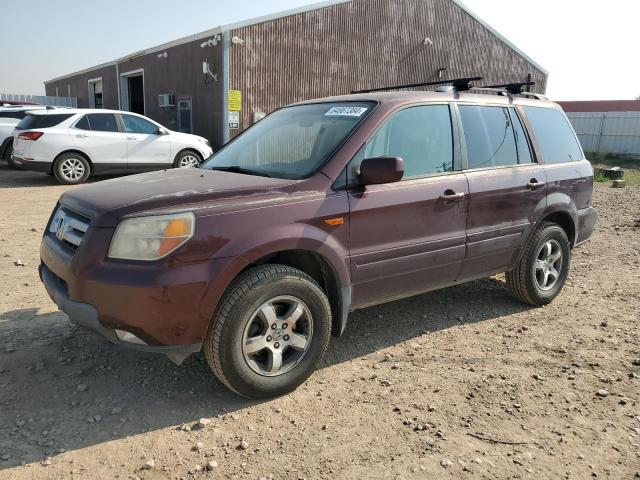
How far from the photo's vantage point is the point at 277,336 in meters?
3.07

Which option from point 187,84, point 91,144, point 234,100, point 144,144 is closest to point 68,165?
point 91,144

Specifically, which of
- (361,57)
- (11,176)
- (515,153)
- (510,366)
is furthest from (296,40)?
(510,366)

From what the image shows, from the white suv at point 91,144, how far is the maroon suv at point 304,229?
8.53m

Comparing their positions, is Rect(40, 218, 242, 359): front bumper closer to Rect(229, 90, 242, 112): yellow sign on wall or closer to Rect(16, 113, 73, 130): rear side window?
A: Rect(16, 113, 73, 130): rear side window

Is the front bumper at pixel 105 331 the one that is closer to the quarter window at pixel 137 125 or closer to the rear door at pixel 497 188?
the rear door at pixel 497 188

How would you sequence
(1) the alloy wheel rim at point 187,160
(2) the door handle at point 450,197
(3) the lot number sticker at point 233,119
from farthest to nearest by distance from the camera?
(3) the lot number sticker at point 233,119 → (1) the alloy wheel rim at point 187,160 → (2) the door handle at point 450,197

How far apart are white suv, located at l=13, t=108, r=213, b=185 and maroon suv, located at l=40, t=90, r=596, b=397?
8.53 meters

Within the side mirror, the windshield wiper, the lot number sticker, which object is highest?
the lot number sticker

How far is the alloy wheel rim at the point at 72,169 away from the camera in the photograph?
37.3 feet

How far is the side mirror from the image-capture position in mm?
3146

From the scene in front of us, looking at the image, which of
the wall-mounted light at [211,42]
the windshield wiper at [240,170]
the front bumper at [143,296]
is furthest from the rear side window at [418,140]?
the wall-mounted light at [211,42]

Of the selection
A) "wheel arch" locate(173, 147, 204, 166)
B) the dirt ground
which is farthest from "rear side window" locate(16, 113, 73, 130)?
the dirt ground

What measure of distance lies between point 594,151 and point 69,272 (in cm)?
2654

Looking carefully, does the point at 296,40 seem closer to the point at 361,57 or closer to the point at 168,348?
the point at 361,57
